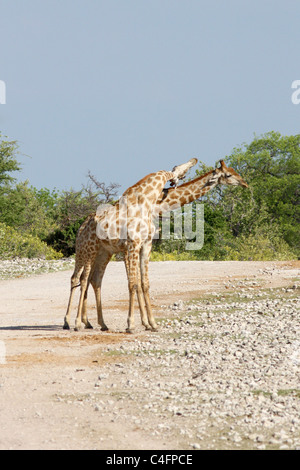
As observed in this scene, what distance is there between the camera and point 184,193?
13312 mm

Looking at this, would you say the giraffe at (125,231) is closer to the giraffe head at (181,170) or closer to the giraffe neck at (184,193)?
the giraffe head at (181,170)

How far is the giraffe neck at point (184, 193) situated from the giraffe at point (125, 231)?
385mm

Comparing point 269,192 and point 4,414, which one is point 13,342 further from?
point 269,192

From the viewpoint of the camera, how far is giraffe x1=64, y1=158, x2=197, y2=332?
1228 centimetres

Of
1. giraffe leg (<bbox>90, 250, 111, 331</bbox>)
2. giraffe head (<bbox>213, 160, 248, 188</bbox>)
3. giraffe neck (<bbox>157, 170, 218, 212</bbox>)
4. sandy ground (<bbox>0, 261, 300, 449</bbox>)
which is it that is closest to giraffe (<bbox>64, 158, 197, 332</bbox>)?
giraffe leg (<bbox>90, 250, 111, 331</bbox>)

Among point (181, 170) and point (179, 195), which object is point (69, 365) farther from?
point (181, 170)

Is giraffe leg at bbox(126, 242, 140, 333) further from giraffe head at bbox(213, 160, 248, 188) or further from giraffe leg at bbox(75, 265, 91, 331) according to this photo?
giraffe head at bbox(213, 160, 248, 188)

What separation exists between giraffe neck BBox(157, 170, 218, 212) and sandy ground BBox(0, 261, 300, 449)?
2.45 meters

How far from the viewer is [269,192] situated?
55.7 metres

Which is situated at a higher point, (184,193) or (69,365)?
(184,193)

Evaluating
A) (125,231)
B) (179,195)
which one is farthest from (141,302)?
(179,195)

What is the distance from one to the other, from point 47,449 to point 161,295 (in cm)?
1185

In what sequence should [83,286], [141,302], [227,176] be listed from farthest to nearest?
[227,176] → [83,286] → [141,302]

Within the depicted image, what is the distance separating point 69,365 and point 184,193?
4.80m
